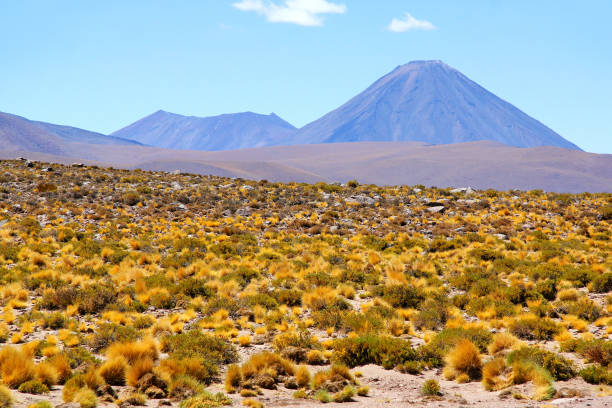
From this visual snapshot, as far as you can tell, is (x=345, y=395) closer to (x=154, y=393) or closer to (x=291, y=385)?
(x=291, y=385)

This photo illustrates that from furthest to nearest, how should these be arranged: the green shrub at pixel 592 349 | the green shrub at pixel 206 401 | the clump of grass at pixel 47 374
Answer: the green shrub at pixel 592 349, the clump of grass at pixel 47 374, the green shrub at pixel 206 401

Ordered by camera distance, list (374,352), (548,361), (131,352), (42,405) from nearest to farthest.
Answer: (42,405) → (548,361) → (131,352) → (374,352)

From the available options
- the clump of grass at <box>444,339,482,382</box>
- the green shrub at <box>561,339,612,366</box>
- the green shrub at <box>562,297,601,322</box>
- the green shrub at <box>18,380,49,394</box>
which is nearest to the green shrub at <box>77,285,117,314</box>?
the green shrub at <box>18,380,49,394</box>

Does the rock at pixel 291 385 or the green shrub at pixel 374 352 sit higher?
the green shrub at pixel 374 352

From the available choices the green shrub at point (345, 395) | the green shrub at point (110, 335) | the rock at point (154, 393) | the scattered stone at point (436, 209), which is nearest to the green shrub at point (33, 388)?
the rock at point (154, 393)

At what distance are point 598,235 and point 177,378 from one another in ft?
76.6

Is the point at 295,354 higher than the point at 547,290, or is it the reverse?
the point at 547,290

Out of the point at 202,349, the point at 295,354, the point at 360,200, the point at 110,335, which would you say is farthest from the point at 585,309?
the point at 360,200

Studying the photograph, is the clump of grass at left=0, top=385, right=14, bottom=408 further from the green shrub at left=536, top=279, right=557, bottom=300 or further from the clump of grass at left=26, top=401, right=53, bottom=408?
the green shrub at left=536, top=279, right=557, bottom=300

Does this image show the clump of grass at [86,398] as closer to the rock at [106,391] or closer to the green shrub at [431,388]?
the rock at [106,391]

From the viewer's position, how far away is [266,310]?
48.5ft

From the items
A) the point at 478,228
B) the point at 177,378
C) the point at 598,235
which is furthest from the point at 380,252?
the point at 177,378

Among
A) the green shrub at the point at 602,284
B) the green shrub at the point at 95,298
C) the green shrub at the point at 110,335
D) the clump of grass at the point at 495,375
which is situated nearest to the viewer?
the clump of grass at the point at 495,375

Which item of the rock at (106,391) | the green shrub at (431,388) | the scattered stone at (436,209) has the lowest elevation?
the rock at (106,391)
